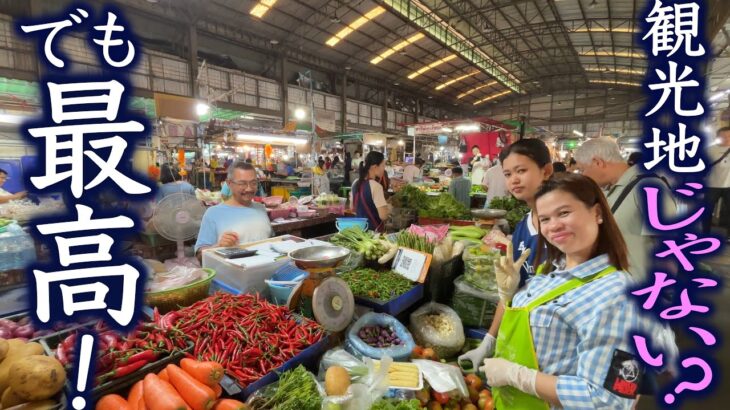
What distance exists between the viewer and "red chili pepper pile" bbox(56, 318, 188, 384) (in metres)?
1.41

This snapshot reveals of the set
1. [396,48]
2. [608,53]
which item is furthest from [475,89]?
[396,48]

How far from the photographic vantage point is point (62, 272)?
158 centimetres

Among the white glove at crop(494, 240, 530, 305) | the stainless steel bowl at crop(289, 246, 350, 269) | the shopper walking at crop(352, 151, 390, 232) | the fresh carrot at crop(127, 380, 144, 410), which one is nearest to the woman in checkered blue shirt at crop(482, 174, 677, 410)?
the white glove at crop(494, 240, 530, 305)

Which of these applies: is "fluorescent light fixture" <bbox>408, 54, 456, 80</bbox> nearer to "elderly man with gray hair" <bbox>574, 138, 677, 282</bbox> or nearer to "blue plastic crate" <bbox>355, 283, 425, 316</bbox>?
"elderly man with gray hair" <bbox>574, 138, 677, 282</bbox>

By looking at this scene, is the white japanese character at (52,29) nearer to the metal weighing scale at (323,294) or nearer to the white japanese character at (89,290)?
the white japanese character at (89,290)

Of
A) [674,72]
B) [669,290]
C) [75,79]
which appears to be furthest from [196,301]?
[674,72]

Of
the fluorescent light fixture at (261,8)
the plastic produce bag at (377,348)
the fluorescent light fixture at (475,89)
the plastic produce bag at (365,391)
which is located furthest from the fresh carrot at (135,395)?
the fluorescent light fixture at (475,89)

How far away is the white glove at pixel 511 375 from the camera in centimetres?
128

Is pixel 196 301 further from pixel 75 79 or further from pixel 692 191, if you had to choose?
pixel 692 191

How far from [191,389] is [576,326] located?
57.9 inches

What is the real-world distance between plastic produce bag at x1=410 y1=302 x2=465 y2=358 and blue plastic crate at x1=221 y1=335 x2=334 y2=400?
2.43 feet

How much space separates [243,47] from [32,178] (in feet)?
51.2

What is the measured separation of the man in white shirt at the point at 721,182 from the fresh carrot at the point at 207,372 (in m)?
6.66

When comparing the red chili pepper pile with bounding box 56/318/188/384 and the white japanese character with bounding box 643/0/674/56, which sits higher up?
the white japanese character with bounding box 643/0/674/56
